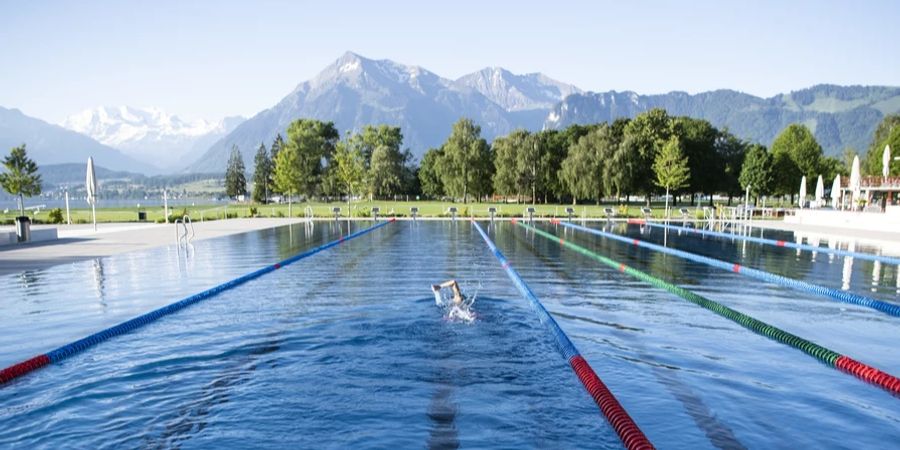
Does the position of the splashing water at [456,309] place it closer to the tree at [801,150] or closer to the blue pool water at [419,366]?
the blue pool water at [419,366]

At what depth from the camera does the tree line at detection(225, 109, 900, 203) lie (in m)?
52.7

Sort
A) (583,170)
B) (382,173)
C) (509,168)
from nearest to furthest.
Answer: (583,170), (509,168), (382,173)

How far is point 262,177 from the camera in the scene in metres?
97.6

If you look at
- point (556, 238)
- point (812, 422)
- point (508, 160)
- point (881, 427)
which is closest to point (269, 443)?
point (812, 422)

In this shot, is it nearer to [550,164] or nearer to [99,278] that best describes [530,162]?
[550,164]

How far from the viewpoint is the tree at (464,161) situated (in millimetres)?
62188

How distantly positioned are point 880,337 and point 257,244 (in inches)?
637

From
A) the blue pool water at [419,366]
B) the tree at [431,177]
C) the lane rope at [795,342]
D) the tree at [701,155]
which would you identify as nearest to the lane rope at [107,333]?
the blue pool water at [419,366]

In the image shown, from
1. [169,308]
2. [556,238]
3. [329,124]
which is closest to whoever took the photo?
[169,308]

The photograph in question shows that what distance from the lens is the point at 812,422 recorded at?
176 inches

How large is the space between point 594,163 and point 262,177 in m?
66.0

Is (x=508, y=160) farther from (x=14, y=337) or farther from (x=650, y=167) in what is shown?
(x=14, y=337)

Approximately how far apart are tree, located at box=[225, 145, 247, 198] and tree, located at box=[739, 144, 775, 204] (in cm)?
9133

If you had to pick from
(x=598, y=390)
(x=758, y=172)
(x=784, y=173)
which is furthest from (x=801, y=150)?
(x=598, y=390)
